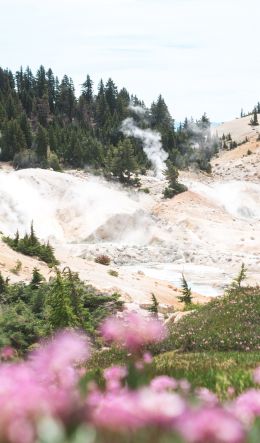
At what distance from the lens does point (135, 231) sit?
198 feet

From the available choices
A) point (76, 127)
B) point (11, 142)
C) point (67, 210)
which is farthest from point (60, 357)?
point (76, 127)

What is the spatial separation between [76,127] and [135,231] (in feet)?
197

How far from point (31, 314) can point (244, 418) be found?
60.0 ft

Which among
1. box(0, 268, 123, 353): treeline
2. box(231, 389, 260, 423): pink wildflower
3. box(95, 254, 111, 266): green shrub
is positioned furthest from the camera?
box(95, 254, 111, 266): green shrub

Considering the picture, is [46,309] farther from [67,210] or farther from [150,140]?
[150,140]

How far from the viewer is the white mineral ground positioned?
39.1m

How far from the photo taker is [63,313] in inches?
712

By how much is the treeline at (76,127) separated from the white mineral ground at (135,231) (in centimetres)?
587

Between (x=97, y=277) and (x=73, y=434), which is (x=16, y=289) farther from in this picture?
(x=73, y=434)

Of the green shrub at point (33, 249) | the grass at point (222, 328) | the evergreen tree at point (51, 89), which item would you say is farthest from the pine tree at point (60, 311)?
the evergreen tree at point (51, 89)

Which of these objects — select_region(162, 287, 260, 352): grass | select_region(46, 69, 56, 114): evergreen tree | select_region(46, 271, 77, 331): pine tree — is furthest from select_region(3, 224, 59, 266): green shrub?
select_region(46, 69, 56, 114): evergreen tree

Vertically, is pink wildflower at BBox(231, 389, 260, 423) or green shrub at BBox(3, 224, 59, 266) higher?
pink wildflower at BBox(231, 389, 260, 423)

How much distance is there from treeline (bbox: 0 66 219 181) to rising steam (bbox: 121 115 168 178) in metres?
1.58

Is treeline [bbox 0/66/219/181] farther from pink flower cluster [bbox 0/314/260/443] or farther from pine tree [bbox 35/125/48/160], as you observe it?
pink flower cluster [bbox 0/314/260/443]
